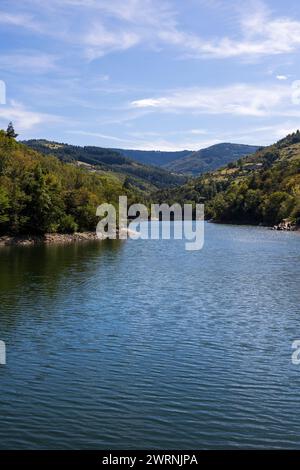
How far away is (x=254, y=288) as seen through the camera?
5762cm

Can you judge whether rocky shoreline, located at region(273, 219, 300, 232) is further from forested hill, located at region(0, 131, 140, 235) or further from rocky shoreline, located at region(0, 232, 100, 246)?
rocky shoreline, located at region(0, 232, 100, 246)

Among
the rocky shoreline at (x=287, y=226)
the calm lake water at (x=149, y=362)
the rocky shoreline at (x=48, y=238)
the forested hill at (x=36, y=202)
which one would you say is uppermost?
the forested hill at (x=36, y=202)

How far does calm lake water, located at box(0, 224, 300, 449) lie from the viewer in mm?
22500

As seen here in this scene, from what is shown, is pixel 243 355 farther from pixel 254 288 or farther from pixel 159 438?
pixel 254 288

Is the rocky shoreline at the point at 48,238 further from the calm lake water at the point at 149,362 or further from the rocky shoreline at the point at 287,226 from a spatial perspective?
the rocky shoreline at the point at 287,226

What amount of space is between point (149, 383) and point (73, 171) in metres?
161

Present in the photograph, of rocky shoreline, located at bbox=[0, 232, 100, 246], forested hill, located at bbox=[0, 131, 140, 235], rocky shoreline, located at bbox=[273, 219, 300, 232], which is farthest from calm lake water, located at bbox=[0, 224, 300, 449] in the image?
rocky shoreline, located at bbox=[273, 219, 300, 232]

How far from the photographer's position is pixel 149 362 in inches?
1239

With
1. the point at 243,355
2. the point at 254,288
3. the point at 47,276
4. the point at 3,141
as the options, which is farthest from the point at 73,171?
the point at 243,355

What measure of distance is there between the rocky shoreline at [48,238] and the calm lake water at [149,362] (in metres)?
46.2

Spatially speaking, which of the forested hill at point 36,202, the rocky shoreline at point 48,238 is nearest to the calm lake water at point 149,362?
the rocky shoreline at point 48,238

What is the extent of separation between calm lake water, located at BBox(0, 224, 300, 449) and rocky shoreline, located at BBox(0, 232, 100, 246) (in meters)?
46.2

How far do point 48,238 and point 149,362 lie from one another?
8998 centimetres

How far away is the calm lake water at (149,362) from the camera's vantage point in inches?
886
